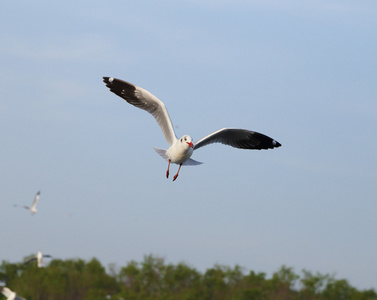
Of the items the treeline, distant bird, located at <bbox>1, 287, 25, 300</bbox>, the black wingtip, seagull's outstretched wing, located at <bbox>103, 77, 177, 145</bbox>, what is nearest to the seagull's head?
seagull's outstretched wing, located at <bbox>103, 77, 177, 145</bbox>

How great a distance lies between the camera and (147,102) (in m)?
16.0

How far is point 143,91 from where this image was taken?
626 inches

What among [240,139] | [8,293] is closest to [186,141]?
[240,139]

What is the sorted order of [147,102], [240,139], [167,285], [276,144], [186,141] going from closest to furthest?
[186,141], [147,102], [240,139], [276,144], [167,285]

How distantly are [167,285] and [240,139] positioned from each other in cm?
2296

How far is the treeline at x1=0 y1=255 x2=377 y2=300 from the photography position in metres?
36.3

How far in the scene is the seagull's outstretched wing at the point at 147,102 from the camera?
15.7m

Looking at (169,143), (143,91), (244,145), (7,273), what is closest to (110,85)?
(143,91)

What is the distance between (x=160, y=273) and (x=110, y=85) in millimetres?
23858

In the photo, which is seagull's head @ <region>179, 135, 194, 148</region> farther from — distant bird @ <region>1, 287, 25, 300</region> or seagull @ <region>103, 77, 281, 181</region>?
distant bird @ <region>1, 287, 25, 300</region>

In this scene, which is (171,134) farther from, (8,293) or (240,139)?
(8,293)

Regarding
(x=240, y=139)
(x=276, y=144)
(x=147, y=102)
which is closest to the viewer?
(x=147, y=102)

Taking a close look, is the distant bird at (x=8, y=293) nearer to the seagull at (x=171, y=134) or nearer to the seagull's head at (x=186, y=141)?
the seagull at (x=171, y=134)

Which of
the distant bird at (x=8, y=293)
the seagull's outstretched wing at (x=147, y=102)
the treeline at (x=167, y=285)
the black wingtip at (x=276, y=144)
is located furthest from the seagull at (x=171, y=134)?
the treeline at (x=167, y=285)
